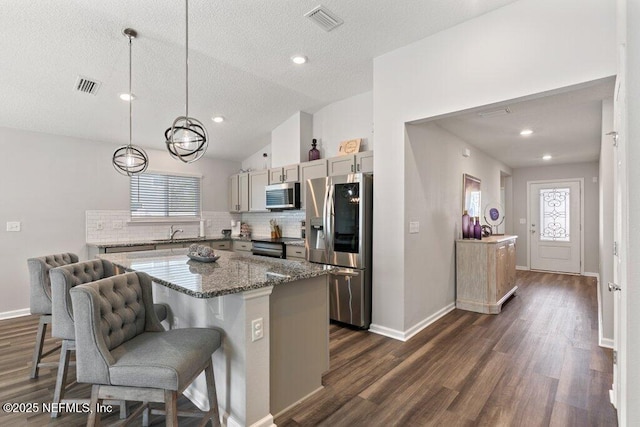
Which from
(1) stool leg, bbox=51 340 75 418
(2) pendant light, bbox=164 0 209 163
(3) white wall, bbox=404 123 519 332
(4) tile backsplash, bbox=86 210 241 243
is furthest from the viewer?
(4) tile backsplash, bbox=86 210 241 243

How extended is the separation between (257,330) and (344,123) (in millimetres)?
3642

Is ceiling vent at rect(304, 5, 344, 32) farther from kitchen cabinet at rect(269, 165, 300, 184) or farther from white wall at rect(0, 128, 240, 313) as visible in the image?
white wall at rect(0, 128, 240, 313)

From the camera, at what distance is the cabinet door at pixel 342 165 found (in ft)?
13.8

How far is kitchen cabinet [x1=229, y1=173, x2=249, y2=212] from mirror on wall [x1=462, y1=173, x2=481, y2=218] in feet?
12.1

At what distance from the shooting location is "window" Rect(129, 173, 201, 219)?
17.0ft

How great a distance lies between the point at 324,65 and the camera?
12.3 ft

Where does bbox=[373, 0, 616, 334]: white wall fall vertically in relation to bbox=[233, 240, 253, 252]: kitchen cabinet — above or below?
above

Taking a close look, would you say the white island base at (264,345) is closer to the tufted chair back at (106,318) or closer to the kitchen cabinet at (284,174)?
the tufted chair back at (106,318)

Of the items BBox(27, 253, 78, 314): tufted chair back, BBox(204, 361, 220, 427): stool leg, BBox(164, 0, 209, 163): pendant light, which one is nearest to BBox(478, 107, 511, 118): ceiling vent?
BBox(164, 0, 209, 163): pendant light

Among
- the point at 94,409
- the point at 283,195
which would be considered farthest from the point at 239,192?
the point at 94,409

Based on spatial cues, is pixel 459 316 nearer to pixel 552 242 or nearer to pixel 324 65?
pixel 324 65

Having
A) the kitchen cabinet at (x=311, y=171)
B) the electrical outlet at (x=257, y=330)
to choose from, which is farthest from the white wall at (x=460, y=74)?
the electrical outlet at (x=257, y=330)

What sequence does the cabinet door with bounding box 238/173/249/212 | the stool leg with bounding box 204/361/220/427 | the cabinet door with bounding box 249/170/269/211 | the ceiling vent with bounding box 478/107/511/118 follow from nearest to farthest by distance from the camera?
the stool leg with bounding box 204/361/220/427 < the ceiling vent with bounding box 478/107/511/118 < the cabinet door with bounding box 249/170/269/211 < the cabinet door with bounding box 238/173/249/212

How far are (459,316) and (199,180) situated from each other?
4.82 meters
